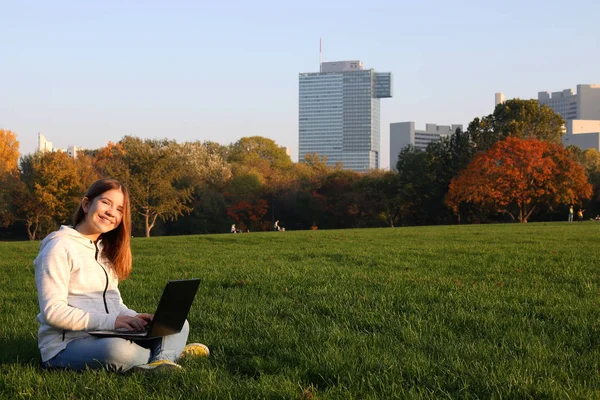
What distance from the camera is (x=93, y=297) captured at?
4.79 m

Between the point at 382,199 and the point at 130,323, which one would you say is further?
the point at 382,199

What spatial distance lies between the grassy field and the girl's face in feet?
3.57

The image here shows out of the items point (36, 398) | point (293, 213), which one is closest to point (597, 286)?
point (36, 398)

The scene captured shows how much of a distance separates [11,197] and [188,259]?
151 ft

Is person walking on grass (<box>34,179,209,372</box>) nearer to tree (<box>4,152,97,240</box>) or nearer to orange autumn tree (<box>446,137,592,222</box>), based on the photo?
orange autumn tree (<box>446,137,592,222</box>)

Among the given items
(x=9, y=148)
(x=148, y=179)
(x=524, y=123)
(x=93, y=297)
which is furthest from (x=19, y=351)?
(x=9, y=148)

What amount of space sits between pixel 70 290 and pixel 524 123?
5959cm

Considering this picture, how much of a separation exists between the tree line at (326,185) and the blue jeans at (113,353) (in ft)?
150

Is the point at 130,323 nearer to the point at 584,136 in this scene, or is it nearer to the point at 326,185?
the point at 326,185

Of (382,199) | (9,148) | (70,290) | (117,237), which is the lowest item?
(382,199)

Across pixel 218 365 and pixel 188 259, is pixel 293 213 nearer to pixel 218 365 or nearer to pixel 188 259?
pixel 188 259

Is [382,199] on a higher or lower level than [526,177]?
lower

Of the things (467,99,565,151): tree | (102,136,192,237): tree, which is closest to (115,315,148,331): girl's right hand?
(102,136,192,237): tree

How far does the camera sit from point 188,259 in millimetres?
13992
